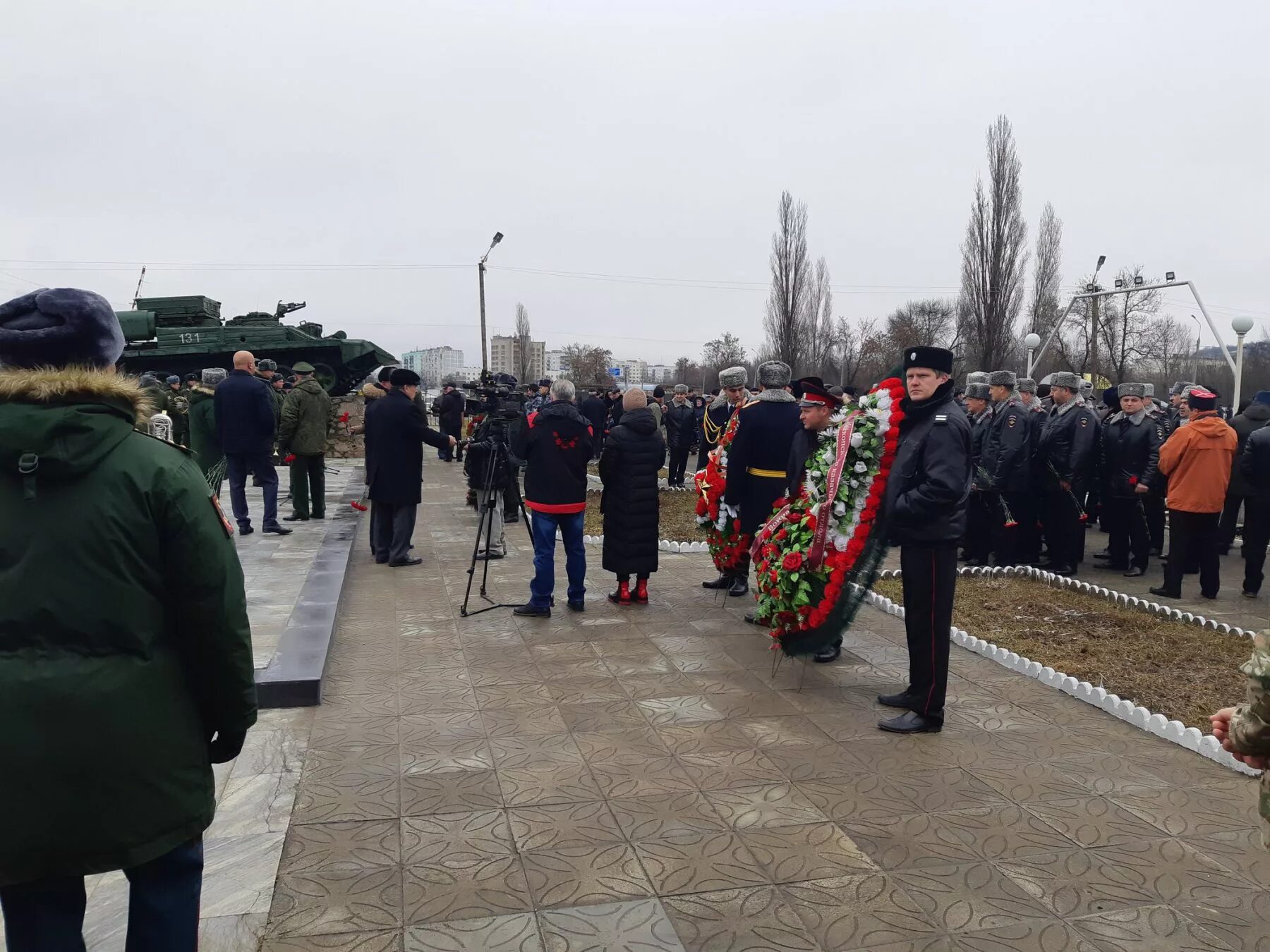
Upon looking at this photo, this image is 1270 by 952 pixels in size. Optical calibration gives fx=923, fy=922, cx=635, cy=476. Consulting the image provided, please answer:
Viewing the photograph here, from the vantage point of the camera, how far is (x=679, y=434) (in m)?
17.0

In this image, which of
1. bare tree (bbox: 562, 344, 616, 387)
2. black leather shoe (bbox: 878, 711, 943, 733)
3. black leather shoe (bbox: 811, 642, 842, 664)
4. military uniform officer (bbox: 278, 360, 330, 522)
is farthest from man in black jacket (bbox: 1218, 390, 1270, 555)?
Answer: bare tree (bbox: 562, 344, 616, 387)

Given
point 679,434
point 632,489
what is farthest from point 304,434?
point 679,434

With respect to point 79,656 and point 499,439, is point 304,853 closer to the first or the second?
point 79,656

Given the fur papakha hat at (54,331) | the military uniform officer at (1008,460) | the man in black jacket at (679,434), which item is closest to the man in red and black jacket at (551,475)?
the military uniform officer at (1008,460)

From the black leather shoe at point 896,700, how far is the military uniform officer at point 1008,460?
4.76 m

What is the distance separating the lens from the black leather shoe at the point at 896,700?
4.91 m

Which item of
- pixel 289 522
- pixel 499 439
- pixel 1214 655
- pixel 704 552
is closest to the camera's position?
pixel 1214 655

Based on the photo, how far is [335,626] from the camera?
21.4ft

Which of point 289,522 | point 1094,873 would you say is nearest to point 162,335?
point 289,522

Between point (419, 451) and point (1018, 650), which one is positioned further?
point (419, 451)

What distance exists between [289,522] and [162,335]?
14.2 m

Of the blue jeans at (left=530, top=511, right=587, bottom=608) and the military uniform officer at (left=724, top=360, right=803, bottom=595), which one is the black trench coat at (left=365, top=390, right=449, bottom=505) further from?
the military uniform officer at (left=724, top=360, right=803, bottom=595)

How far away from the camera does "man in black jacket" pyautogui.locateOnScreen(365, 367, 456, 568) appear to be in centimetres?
879

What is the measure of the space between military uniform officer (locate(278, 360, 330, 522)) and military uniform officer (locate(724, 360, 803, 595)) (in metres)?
5.83
